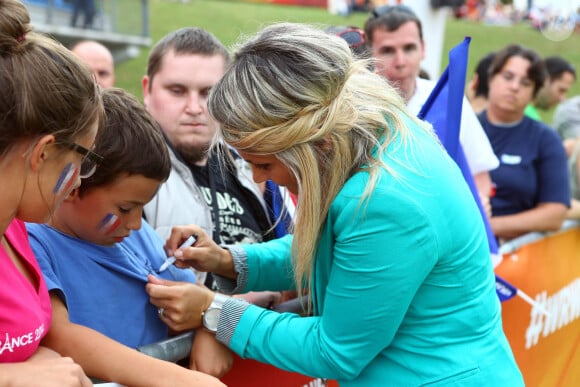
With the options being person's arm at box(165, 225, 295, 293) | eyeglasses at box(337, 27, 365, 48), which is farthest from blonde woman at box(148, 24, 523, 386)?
eyeglasses at box(337, 27, 365, 48)

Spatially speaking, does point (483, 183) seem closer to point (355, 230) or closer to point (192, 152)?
point (192, 152)

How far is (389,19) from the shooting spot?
15.3 feet

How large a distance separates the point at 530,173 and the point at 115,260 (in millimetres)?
3352

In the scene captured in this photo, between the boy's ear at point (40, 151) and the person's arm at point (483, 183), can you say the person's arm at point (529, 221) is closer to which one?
the person's arm at point (483, 183)

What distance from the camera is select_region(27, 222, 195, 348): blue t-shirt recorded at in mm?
2068

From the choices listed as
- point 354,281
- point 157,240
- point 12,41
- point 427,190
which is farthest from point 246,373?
point 12,41

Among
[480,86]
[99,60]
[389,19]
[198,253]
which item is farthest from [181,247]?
[480,86]

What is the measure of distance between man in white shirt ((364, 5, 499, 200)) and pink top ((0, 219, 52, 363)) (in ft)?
7.77

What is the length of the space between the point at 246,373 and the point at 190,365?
0.30 m

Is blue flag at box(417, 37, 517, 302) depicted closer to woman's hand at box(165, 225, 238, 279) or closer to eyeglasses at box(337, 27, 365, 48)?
eyeglasses at box(337, 27, 365, 48)

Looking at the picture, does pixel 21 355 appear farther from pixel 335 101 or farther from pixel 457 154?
pixel 457 154

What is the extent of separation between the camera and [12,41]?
1.58 metres

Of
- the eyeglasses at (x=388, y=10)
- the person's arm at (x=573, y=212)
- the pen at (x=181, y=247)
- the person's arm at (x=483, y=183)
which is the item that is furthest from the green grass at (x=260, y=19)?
the pen at (x=181, y=247)

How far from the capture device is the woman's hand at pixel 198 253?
94.3 inches
